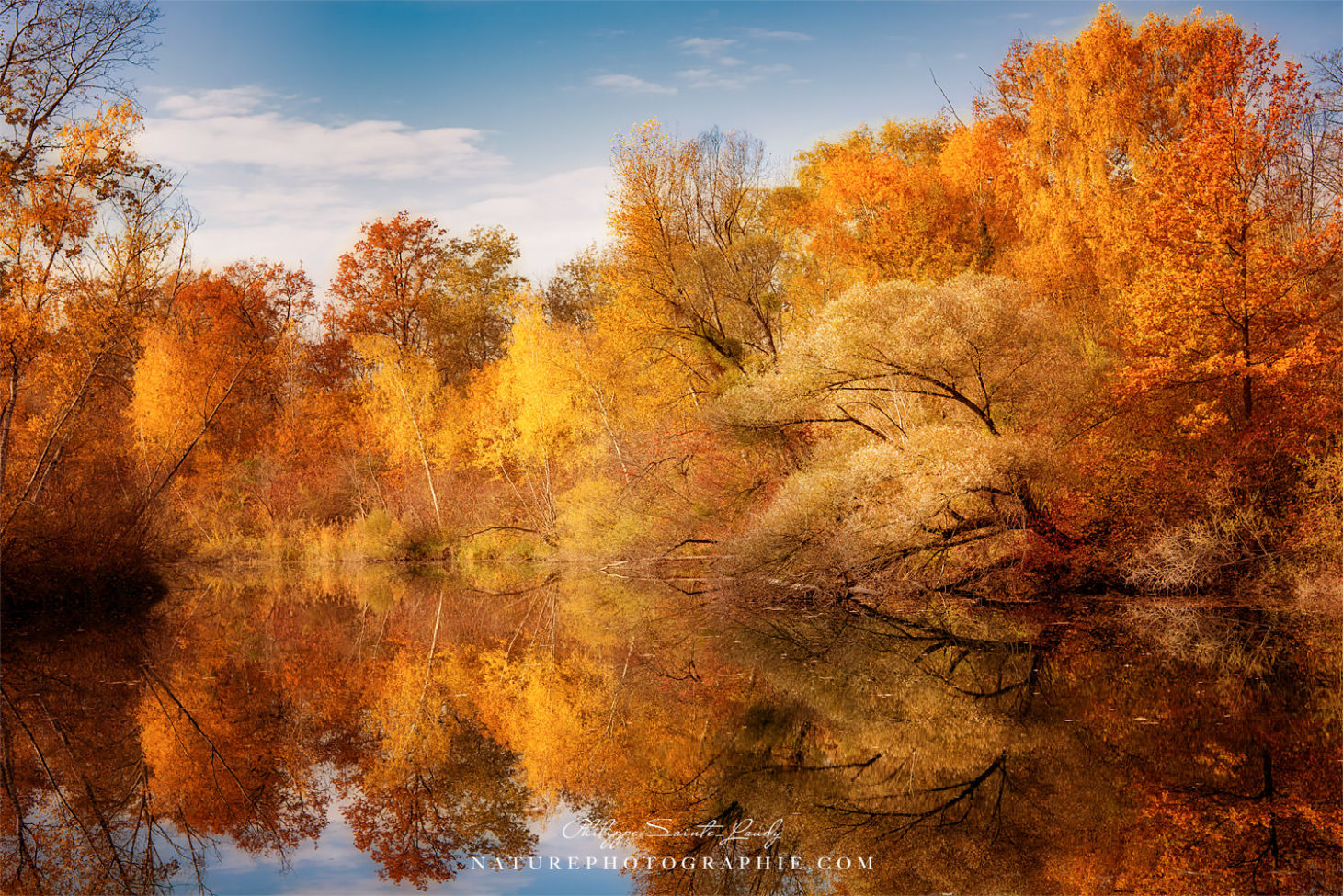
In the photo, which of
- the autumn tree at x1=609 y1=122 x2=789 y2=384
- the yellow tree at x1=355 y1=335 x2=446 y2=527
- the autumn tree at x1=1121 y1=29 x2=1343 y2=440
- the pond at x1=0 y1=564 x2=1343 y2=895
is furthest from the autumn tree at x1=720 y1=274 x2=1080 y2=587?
the yellow tree at x1=355 y1=335 x2=446 y2=527

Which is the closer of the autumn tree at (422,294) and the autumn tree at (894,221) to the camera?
the autumn tree at (894,221)

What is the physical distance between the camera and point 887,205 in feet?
101

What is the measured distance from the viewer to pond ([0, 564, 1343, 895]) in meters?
5.94

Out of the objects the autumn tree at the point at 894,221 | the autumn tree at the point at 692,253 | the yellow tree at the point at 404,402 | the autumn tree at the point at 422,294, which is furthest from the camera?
the autumn tree at the point at 422,294

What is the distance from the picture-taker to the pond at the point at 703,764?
19.5 ft

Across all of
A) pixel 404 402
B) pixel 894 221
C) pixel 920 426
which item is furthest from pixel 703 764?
pixel 404 402

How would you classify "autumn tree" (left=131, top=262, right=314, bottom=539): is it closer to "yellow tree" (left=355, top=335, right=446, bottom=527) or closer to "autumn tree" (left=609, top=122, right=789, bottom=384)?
"yellow tree" (left=355, top=335, right=446, bottom=527)

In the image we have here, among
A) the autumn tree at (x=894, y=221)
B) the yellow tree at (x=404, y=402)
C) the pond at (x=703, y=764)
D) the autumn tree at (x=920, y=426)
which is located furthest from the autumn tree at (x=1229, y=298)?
the yellow tree at (x=404, y=402)

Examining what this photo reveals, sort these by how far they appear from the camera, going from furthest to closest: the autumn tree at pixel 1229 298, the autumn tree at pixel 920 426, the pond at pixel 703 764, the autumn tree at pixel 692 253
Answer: the autumn tree at pixel 692 253 → the autumn tree at pixel 920 426 → the autumn tree at pixel 1229 298 → the pond at pixel 703 764

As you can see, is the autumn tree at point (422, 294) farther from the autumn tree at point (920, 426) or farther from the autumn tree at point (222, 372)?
the autumn tree at point (920, 426)

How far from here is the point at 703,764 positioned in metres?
8.06

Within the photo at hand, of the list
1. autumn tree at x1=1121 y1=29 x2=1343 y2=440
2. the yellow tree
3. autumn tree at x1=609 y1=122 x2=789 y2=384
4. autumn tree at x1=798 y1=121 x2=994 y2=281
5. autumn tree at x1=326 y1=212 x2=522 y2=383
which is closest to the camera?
autumn tree at x1=1121 y1=29 x2=1343 y2=440

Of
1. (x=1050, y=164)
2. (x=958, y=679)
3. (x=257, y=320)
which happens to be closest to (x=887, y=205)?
(x=1050, y=164)

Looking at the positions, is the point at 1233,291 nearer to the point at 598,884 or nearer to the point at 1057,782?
the point at 1057,782
